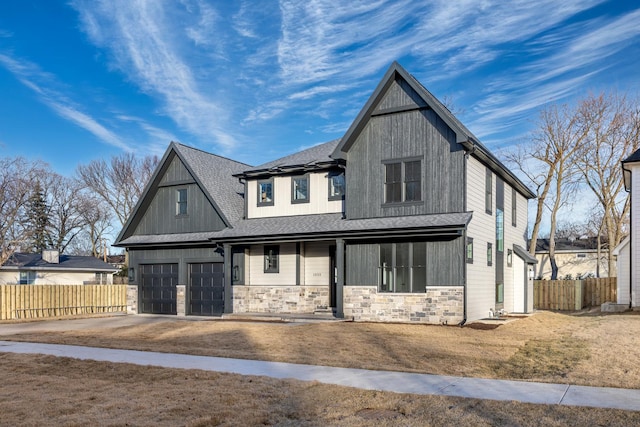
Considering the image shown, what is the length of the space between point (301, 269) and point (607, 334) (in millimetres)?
11220

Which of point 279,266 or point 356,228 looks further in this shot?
point 279,266

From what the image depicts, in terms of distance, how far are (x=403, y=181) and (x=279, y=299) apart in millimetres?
7042

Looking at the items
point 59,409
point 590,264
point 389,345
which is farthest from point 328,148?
point 590,264

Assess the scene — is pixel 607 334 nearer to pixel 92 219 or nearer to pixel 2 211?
pixel 2 211

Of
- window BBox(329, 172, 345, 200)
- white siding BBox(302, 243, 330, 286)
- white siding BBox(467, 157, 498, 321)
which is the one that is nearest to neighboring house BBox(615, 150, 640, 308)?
white siding BBox(467, 157, 498, 321)

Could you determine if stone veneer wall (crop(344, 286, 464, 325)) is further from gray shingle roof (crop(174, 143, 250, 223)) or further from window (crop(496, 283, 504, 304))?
gray shingle roof (crop(174, 143, 250, 223))

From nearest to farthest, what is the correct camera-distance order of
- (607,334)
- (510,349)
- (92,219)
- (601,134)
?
(510,349) < (607,334) < (601,134) < (92,219)

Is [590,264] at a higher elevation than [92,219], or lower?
lower

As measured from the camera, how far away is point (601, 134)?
121 ft

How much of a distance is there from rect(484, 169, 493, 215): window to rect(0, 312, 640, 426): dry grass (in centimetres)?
532

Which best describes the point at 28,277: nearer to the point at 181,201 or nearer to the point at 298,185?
the point at 181,201

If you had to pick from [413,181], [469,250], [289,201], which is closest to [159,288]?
[289,201]

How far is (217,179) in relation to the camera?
26.4 metres

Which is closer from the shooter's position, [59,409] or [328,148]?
[59,409]
